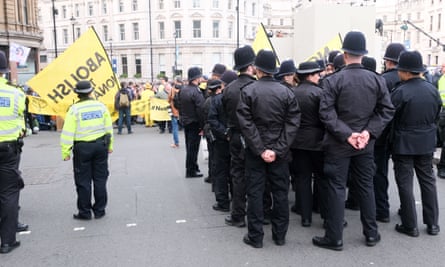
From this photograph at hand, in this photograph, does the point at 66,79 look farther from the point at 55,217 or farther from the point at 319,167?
the point at 319,167

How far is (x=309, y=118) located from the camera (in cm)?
514

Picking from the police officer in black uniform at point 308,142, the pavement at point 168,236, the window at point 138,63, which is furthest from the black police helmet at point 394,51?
the window at point 138,63

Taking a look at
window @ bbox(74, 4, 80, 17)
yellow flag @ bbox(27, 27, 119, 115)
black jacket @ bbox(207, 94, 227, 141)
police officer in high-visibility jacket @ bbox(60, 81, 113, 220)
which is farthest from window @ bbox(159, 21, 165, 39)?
police officer in high-visibility jacket @ bbox(60, 81, 113, 220)

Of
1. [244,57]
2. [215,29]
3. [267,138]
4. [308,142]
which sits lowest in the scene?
[308,142]

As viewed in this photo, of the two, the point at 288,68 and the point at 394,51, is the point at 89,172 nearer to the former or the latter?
the point at 288,68

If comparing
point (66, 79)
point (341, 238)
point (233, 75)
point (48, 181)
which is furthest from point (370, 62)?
point (48, 181)

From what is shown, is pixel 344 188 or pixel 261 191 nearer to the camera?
pixel 344 188

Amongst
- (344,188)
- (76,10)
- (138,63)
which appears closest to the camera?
(344,188)

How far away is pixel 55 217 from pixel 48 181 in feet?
7.71

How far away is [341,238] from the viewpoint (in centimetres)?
459

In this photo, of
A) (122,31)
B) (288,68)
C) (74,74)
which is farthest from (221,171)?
(122,31)

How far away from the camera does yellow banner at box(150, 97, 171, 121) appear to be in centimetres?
→ 1516

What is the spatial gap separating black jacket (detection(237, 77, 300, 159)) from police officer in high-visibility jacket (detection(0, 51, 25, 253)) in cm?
266

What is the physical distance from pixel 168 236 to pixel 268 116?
193 centimetres
